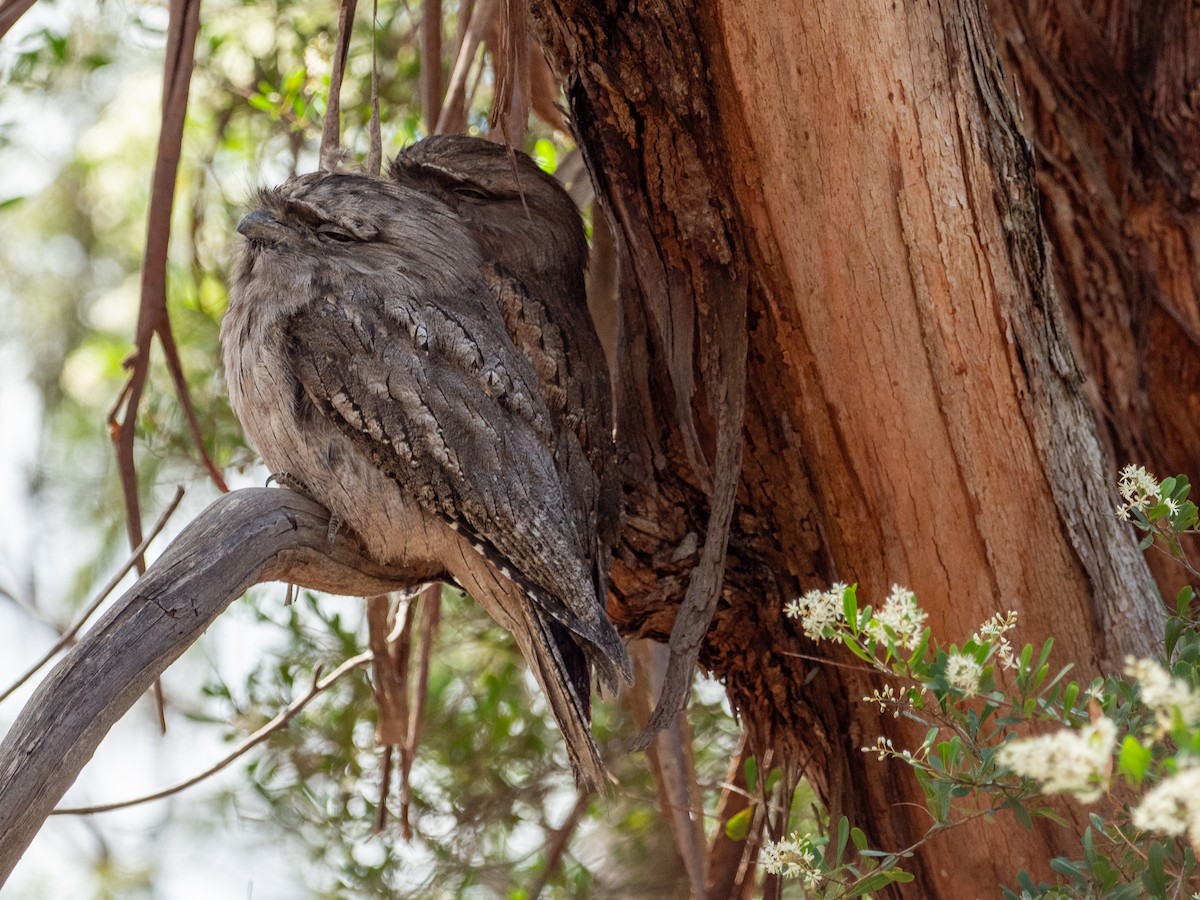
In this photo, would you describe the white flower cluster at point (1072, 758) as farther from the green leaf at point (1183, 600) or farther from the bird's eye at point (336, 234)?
the bird's eye at point (336, 234)

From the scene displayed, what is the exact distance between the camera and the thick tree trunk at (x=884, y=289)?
2.04m

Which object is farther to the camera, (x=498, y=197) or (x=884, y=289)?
(x=498, y=197)

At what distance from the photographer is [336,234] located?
2369 millimetres

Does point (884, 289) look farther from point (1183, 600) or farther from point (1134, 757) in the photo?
point (1134, 757)

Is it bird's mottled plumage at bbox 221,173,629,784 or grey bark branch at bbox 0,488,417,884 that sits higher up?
bird's mottled plumage at bbox 221,173,629,784

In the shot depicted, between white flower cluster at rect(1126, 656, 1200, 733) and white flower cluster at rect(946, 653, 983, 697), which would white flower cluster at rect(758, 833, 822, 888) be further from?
white flower cluster at rect(1126, 656, 1200, 733)

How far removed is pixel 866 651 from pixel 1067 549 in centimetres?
78

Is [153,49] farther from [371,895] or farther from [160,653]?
[160,653]

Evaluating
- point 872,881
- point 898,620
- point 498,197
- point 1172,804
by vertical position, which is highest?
point 498,197

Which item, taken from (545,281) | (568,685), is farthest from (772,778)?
(545,281)

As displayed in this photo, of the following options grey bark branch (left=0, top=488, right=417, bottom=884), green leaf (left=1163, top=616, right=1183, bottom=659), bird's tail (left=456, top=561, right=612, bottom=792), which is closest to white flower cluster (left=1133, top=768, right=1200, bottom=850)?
green leaf (left=1163, top=616, right=1183, bottom=659)

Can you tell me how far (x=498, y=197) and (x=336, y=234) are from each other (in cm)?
37

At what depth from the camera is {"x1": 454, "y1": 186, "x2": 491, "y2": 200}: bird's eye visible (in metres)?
2.56

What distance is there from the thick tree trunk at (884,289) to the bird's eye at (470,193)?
393 mm
